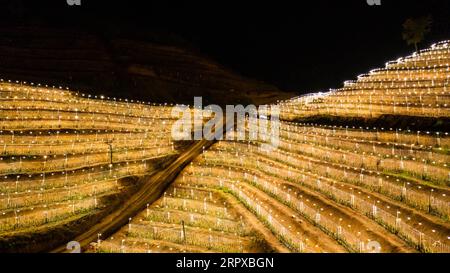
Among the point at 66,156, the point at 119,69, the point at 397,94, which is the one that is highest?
the point at 119,69

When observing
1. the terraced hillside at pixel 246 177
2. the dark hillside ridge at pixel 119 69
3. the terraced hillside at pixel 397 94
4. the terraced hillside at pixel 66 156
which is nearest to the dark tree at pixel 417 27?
the terraced hillside at pixel 397 94

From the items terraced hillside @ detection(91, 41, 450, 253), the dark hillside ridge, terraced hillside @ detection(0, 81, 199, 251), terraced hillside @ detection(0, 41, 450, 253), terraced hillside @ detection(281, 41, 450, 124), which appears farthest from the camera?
the dark hillside ridge

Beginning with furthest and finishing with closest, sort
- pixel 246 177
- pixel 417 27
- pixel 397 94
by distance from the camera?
1. pixel 417 27
2. pixel 397 94
3. pixel 246 177

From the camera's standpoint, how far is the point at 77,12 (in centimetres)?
5169

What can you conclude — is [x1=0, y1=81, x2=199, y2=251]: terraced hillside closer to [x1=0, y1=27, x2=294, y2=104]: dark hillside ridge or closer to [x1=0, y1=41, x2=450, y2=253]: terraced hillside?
[x1=0, y1=41, x2=450, y2=253]: terraced hillside

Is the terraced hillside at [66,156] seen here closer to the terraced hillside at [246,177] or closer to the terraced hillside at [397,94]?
the terraced hillside at [246,177]

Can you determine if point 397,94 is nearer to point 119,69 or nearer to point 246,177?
point 246,177

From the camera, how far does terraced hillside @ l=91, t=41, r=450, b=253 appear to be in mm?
12820

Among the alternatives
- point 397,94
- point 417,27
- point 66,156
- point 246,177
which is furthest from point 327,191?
point 417,27

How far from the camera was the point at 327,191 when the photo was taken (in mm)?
16250

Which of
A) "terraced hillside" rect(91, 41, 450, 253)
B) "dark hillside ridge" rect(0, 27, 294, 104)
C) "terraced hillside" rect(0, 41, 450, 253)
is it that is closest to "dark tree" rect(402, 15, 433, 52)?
"terraced hillside" rect(0, 41, 450, 253)

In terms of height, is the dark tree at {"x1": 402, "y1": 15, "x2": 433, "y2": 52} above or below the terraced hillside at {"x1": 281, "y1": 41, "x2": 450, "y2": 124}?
above

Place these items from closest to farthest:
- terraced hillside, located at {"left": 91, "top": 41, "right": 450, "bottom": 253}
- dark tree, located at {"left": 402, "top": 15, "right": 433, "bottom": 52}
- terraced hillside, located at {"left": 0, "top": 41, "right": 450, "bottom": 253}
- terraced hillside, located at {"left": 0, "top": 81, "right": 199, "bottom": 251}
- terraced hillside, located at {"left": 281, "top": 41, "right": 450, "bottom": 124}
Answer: terraced hillside, located at {"left": 91, "top": 41, "right": 450, "bottom": 253}, terraced hillside, located at {"left": 0, "top": 41, "right": 450, "bottom": 253}, terraced hillside, located at {"left": 0, "top": 81, "right": 199, "bottom": 251}, terraced hillside, located at {"left": 281, "top": 41, "right": 450, "bottom": 124}, dark tree, located at {"left": 402, "top": 15, "right": 433, "bottom": 52}
